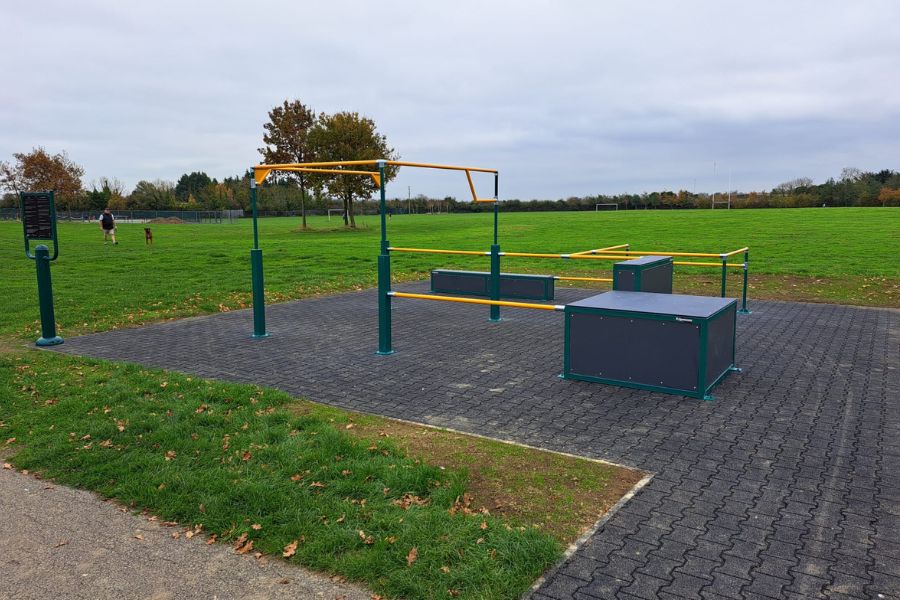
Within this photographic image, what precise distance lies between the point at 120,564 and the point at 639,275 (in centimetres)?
690

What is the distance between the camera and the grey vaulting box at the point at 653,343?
6.40 m

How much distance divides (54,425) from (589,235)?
29.7m

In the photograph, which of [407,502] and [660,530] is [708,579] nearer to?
[660,530]

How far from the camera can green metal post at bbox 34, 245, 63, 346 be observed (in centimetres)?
870

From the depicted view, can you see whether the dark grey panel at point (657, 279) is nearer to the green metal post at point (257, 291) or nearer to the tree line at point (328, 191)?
the green metal post at point (257, 291)

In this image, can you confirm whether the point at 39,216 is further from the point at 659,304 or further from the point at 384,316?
the point at 659,304

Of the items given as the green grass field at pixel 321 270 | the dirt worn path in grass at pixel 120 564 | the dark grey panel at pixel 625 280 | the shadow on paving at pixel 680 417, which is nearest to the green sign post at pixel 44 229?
the shadow on paving at pixel 680 417

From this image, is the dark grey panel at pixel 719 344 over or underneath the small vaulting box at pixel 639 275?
underneath

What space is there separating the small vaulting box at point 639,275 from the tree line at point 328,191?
2944cm

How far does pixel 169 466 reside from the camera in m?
4.81

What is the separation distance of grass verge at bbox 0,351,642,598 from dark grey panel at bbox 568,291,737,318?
2244 mm

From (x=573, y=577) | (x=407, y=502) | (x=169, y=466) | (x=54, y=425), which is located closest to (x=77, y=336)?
(x=54, y=425)

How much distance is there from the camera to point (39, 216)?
8.93 meters

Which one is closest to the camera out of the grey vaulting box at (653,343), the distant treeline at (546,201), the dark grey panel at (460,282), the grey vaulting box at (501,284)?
the grey vaulting box at (653,343)
